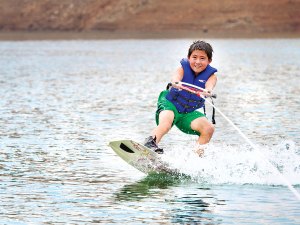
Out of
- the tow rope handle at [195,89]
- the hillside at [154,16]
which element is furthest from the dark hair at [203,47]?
the hillside at [154,16]

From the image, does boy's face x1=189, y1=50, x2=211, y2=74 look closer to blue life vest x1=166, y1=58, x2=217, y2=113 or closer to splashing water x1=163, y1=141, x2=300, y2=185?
blue life vest x1=166, y1=58, x2=217, y2=113

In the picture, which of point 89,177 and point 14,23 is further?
point 14,23

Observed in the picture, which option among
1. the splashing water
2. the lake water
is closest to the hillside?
the lake water

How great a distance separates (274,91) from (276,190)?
62.4ft

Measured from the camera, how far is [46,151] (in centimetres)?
1681

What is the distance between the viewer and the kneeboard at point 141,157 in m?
13.5

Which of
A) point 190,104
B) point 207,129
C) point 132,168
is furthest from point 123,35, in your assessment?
point 207,129

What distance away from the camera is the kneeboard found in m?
13.5

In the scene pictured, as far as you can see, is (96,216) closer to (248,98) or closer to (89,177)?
(89,177)

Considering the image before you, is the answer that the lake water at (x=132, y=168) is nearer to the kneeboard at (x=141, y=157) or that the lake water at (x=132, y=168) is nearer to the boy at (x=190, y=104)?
the kneeboard at (x=141, y=157)

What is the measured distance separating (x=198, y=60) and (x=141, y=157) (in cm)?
140

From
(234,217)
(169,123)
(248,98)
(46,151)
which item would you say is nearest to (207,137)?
(169,123)

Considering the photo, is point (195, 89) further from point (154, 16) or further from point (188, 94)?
point (154, 16)

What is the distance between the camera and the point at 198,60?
1366 centimetres
